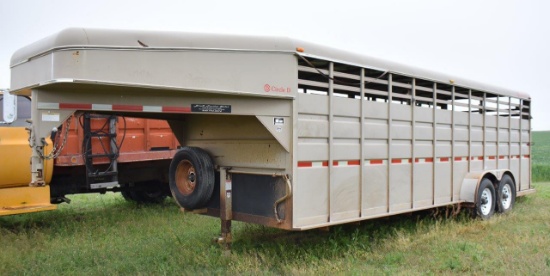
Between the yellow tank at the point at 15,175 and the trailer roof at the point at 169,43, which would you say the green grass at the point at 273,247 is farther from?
the trailer roof at the point at 169,43

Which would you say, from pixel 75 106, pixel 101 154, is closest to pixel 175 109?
pixel 75 106

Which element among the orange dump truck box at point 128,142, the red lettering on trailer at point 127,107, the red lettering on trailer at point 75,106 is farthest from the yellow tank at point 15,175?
the red lettering on trailer at point 127,107

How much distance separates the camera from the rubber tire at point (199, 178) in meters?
6.30

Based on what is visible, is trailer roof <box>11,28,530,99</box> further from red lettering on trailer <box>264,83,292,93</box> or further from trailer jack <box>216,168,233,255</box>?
trailer jack <box>216,168,233,255</box>

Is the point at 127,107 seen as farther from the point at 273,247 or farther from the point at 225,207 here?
the point at 273,247

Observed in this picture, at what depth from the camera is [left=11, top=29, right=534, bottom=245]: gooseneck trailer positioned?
4902mm

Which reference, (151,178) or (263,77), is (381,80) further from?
(151,178)

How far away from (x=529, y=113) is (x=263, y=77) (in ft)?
25.4

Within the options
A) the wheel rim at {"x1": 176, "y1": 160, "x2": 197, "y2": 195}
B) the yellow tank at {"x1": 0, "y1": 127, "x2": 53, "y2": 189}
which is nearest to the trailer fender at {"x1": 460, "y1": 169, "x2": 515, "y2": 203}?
the wheel rim at {"x1": 176, "y1": 160, "x2": 197, "y2": 195}

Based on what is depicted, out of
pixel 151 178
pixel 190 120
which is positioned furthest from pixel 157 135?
pixel 190 120

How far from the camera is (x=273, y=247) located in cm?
664

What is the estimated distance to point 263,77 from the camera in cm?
553

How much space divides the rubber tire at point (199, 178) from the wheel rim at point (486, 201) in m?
4.99

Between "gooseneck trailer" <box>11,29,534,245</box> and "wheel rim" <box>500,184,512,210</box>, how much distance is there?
2041 mm
